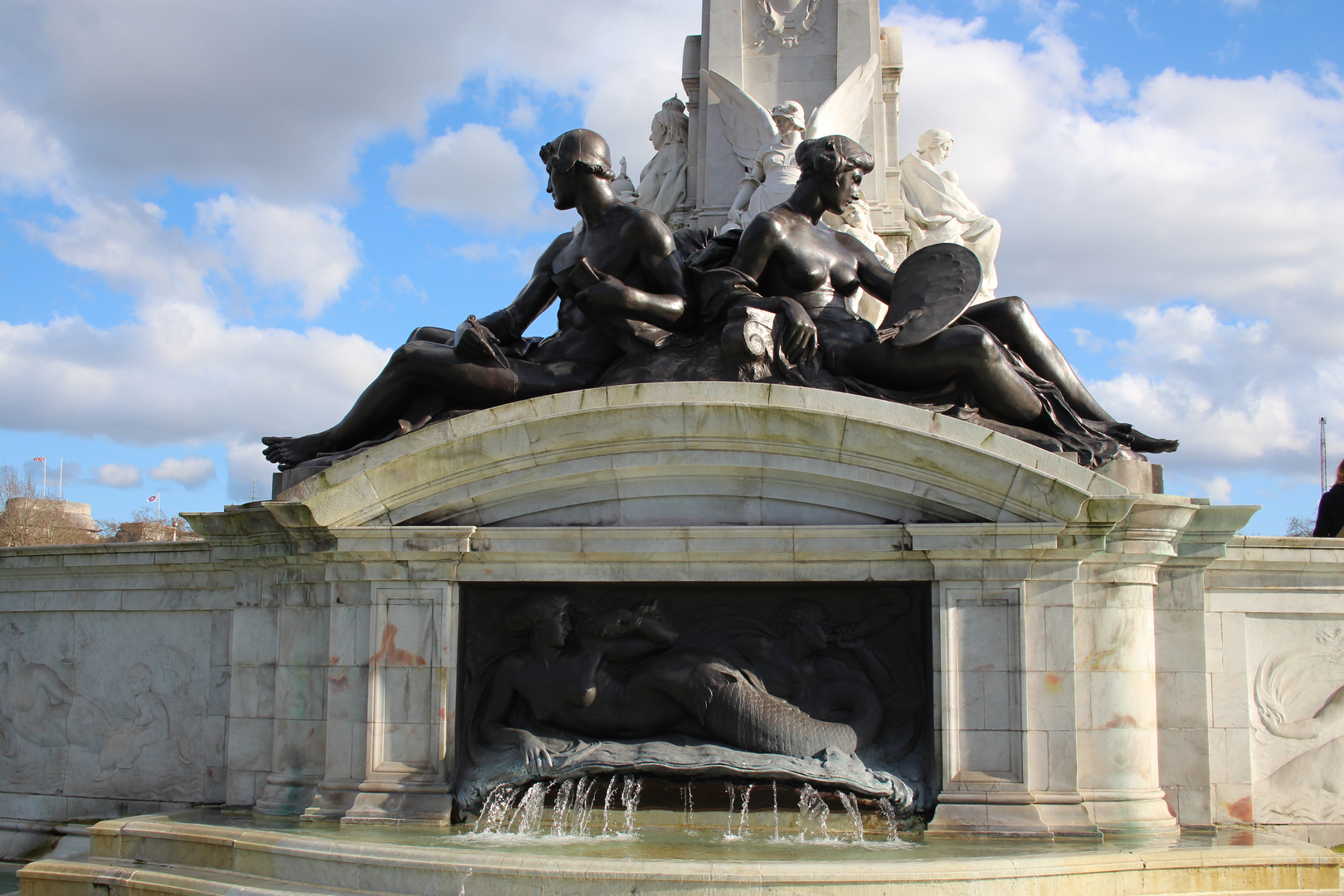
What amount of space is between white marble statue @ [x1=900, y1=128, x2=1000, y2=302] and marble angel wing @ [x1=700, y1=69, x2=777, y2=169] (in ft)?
7.26

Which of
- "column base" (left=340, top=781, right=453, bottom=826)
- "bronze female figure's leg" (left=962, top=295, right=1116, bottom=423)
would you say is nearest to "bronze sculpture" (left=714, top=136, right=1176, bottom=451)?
"bronze female figure's leg" (left=962, top=295, right=1116, bottom=423)

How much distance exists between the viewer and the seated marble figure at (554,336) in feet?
27.1

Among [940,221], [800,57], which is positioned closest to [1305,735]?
[940,221]

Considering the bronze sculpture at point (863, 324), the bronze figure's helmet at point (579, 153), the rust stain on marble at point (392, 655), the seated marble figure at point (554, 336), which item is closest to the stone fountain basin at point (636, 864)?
the rust stain on marble at point (392, 655)

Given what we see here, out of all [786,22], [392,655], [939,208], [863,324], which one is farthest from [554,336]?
[939,208]

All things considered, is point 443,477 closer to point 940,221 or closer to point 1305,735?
point 1305,735

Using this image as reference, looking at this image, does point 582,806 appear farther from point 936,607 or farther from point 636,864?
point 936,607

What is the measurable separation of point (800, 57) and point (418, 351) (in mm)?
8063

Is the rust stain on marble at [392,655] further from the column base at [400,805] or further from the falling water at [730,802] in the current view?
the falling water at [730,802]

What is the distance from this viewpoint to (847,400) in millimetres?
7328

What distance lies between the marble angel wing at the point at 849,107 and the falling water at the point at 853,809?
28.2 feet

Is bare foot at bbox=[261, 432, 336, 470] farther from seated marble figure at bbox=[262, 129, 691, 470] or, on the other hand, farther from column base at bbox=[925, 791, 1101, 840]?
column base at bbox=[925, 791, 1101, 840]

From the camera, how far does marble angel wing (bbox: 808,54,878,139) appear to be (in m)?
13.6

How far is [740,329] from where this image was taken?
25.8 ft
